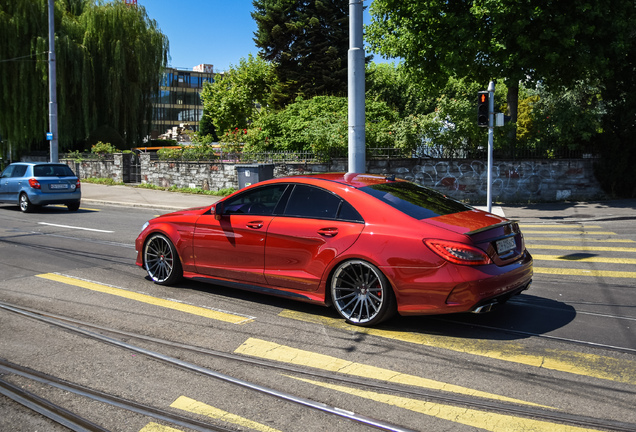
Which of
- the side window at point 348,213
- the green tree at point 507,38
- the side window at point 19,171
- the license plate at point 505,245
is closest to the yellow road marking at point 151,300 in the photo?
the side window at point 348,213

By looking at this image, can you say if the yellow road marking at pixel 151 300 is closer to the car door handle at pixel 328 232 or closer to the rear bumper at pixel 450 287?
the car door handle at pixel 328 232

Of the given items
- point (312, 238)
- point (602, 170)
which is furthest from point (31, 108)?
point (312, 238)

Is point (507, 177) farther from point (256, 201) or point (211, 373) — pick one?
point (211, 373)

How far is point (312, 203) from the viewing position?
632cm

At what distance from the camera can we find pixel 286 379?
4520mm

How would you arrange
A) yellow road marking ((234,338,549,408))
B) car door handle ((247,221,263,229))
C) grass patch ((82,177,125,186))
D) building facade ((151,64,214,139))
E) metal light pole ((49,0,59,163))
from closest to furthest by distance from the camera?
1. yellow road marking ((234,338,549,408))
2. car door handle ((247,221,263,229))
3. metal light pole ((49,0,59,163))
4. grass patch ((82,177,125,186))
5. building facade ((151,64,214,139))

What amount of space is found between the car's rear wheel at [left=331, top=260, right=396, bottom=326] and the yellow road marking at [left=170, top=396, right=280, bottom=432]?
2.14 meters

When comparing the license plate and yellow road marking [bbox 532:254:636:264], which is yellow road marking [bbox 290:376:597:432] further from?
yellow road marking [bbox 532:254:636:264]

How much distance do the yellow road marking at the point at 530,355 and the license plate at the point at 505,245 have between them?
0.90 meters

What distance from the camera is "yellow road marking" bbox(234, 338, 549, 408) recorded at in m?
4.29

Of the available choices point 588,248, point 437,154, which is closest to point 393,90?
point 437,154

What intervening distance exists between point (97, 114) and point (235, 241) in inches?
1282

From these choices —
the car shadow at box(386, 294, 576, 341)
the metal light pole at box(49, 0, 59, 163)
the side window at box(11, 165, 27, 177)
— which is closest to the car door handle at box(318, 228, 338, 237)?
the car shadow at box(386, 294, 576, 341)

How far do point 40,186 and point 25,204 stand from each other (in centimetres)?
85
